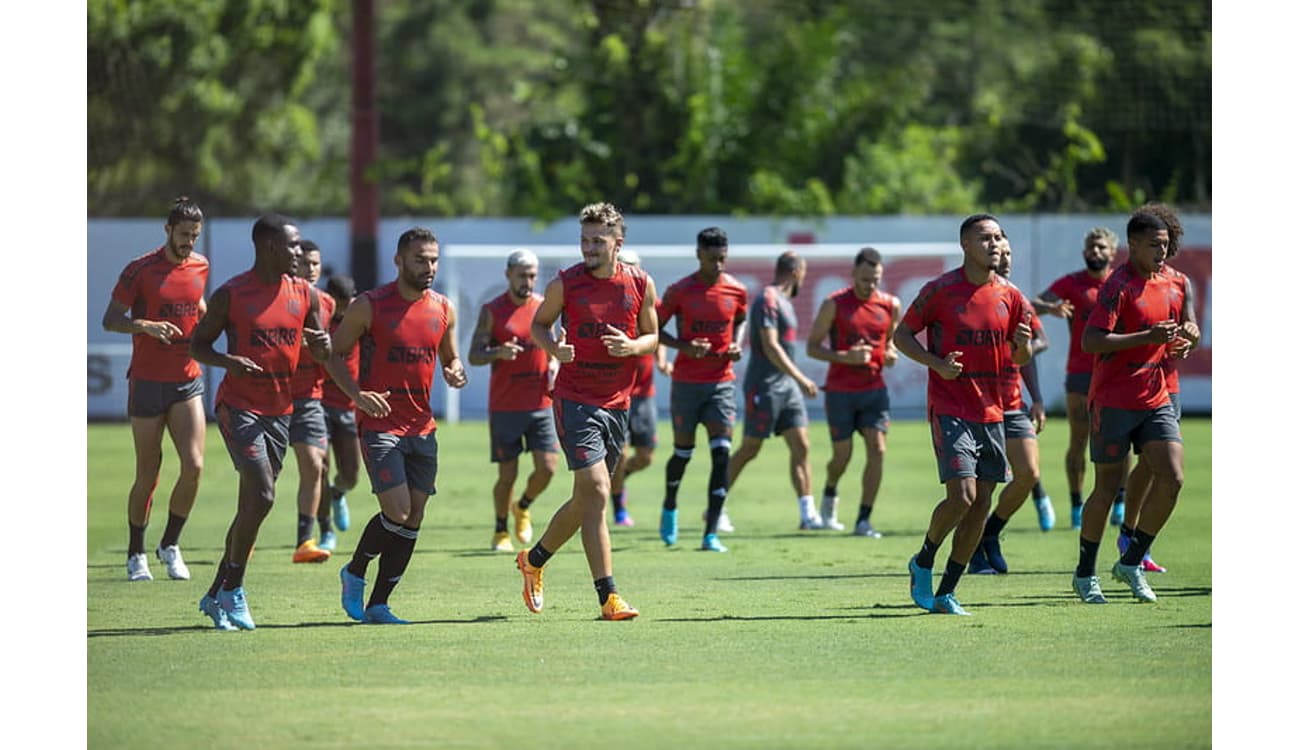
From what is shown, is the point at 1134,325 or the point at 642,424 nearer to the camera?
the point at 1134,325

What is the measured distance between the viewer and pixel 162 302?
1216 cm

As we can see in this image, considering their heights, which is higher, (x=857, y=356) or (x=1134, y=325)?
(x=1134, y=325)

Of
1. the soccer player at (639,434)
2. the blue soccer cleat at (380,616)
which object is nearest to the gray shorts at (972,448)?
the blue soccer cleat at (380,616)

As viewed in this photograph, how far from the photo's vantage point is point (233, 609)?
10406 mm

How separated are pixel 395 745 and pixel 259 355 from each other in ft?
11.9

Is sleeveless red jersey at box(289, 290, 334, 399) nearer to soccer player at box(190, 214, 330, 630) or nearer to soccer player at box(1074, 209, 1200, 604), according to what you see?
soccer player at box(190, 214, 330, 630)

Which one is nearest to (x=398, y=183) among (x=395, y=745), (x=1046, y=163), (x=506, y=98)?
(x=506, y=98)

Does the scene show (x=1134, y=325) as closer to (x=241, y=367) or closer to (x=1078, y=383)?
(x=1078, y=383)

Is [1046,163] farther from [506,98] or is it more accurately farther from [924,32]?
[506,98]

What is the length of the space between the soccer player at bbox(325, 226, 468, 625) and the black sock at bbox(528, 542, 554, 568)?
70cm

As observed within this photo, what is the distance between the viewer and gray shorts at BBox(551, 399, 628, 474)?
1052 centimetres

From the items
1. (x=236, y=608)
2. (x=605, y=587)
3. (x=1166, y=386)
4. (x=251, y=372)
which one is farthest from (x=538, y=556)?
(x=1166, y=386)

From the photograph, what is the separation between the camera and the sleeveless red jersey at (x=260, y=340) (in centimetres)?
1053

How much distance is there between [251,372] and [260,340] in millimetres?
241
